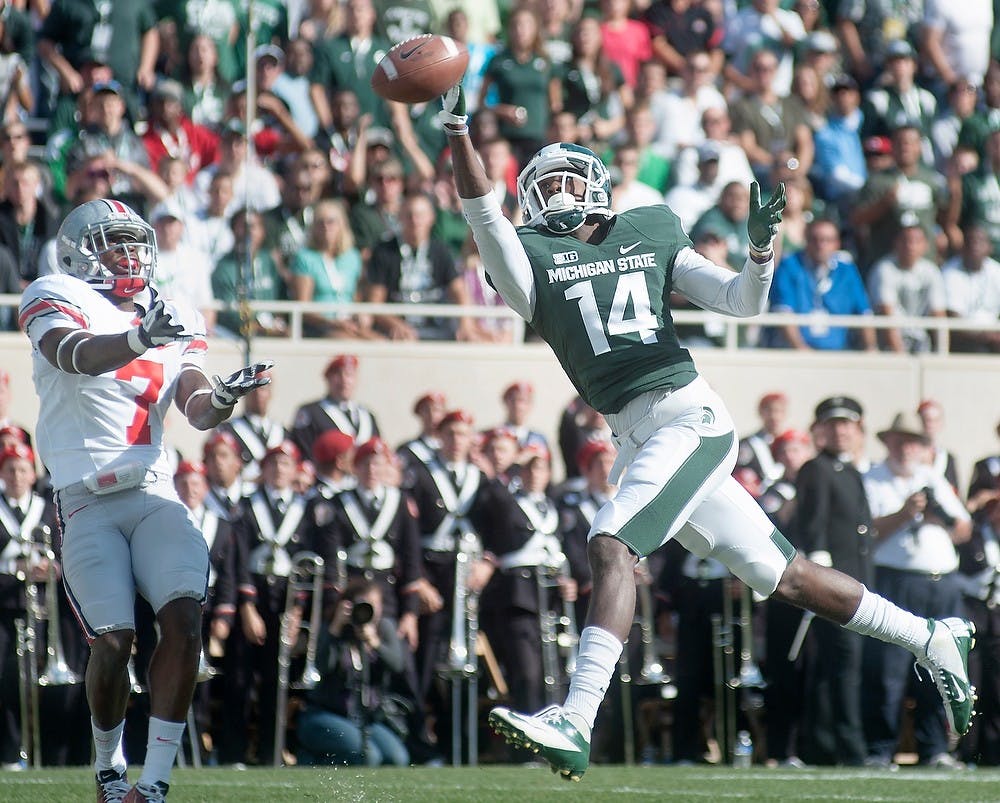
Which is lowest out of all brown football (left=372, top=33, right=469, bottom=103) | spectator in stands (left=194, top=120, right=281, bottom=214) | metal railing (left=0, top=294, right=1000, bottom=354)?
brown football (left=372, top=33, right=469, bottom=103)

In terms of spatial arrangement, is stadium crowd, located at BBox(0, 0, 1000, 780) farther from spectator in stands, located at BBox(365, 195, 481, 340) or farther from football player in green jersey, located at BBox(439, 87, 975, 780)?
football player in green jersey, located at BBox(439, 87, 975, 780)

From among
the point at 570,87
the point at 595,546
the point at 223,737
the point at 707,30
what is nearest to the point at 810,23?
the point at 707,30

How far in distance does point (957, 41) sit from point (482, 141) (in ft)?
14.3

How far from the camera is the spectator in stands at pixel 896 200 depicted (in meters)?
12.7

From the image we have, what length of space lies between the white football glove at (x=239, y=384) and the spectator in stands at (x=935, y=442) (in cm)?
593

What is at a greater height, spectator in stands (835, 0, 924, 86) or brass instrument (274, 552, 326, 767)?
spectator in stands (835, 0, 924, 86)

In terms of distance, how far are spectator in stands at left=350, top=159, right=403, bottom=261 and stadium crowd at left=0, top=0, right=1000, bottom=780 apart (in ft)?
0.07

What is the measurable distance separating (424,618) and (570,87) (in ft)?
15.6

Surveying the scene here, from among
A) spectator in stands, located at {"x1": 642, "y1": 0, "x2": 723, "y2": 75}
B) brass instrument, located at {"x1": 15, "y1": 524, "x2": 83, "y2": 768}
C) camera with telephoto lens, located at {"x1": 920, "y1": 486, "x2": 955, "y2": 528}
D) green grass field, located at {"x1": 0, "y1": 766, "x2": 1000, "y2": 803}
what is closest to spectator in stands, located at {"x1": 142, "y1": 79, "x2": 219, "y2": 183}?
brass instrument, located at {"x1": 15, "y1": 524, "x2": 83, "y2": 768}

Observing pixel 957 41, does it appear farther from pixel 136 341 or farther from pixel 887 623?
pixel 136 341

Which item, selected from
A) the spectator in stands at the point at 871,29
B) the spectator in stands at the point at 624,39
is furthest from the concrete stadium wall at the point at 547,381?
the spectator in stands at the point at 871,29

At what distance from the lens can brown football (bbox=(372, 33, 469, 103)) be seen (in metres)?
5.77

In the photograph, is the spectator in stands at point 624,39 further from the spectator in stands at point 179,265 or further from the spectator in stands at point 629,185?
the spectator in stands at point 179,265

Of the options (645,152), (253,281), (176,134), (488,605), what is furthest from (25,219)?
(645,152)
